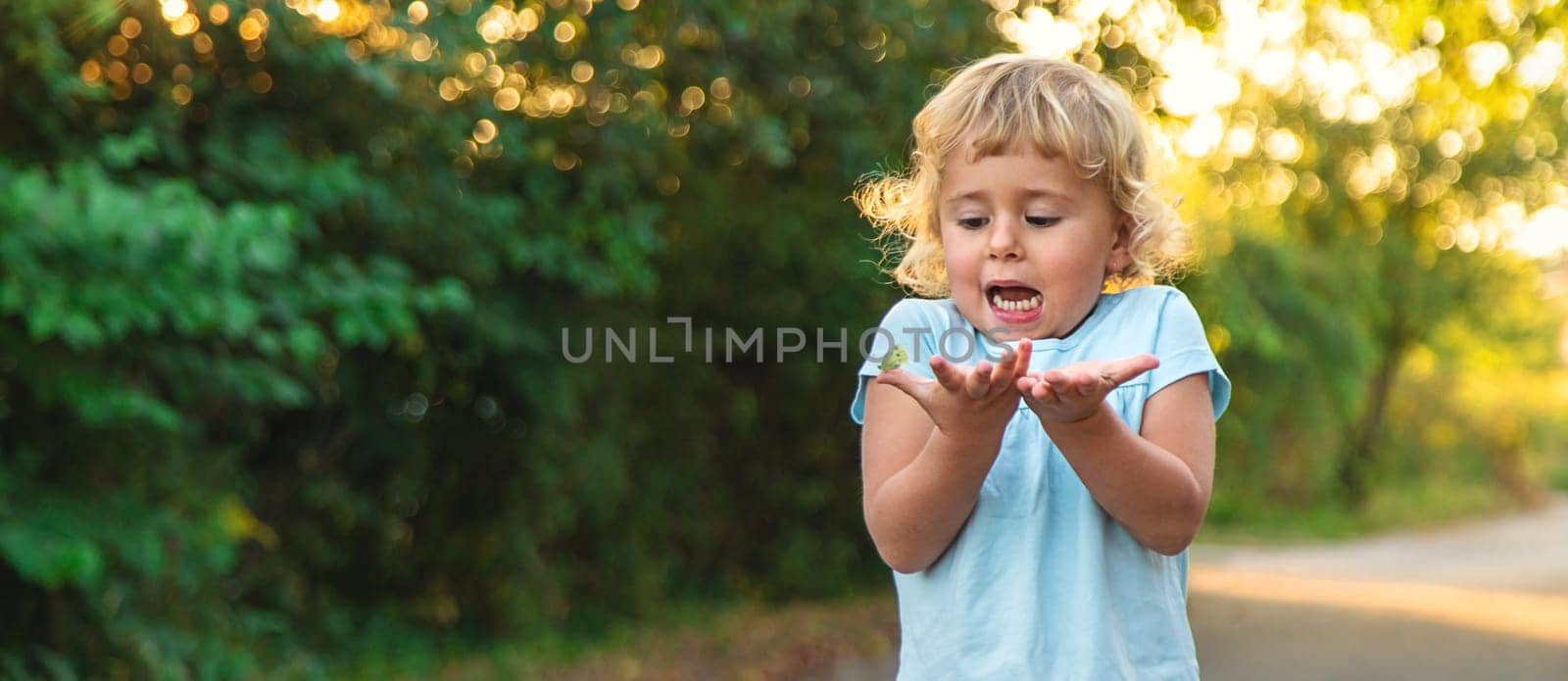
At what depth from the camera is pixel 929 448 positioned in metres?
1.63

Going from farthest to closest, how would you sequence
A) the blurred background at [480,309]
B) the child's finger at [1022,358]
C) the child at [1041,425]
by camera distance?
the blurred background at [480,309], the child at [1041,425], the child's finger at [1022,358]

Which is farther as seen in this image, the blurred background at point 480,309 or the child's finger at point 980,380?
the blurred background at point 480,309

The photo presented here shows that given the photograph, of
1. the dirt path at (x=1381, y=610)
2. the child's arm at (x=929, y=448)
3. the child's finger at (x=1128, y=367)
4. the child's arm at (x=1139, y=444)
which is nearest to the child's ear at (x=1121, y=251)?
the child's arm at (x=1139, y=444)

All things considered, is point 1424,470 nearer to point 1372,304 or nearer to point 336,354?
point 1372,304

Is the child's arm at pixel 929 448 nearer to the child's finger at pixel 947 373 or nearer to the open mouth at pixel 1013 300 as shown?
the child's finger at pixel 947 373

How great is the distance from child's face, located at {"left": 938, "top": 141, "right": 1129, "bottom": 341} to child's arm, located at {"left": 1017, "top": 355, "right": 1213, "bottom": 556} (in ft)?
0.53

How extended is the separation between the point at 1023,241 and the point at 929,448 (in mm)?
283

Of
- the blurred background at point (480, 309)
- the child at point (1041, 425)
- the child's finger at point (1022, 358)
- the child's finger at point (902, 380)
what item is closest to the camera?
the child's finger at point (1022, 358)

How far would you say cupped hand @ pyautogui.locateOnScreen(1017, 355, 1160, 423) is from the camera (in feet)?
4.78

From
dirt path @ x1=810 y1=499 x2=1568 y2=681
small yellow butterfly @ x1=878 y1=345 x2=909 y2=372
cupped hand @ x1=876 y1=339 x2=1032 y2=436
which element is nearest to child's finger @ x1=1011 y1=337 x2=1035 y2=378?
cupped hand @ x1=876 y1=339 x2=1032 y2=436

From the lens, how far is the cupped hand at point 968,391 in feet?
4.79

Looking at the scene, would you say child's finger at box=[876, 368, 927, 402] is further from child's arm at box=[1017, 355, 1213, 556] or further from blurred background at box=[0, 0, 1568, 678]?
blurred background at box=[0, 0, 1568, 678]

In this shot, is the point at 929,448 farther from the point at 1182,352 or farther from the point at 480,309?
the point at 480,309

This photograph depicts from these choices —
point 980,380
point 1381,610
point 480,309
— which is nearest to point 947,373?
point 980,380
